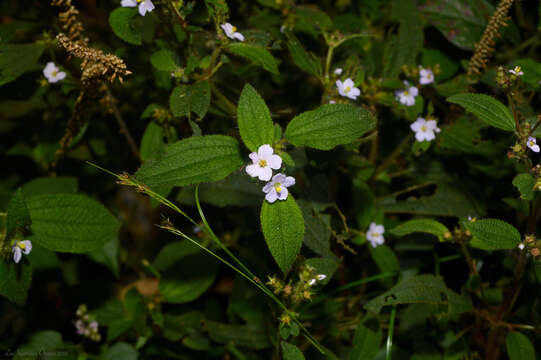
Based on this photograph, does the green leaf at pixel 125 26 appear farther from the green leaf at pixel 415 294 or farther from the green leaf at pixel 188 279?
the green leaf at pixel 415 294

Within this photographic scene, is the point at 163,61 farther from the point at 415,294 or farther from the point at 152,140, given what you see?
the point at 415,294

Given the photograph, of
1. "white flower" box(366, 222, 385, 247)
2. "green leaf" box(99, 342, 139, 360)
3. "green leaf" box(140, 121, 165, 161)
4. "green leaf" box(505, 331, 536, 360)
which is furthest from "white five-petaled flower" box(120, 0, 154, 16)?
"green leaf" box(505, 331, 536, 360)

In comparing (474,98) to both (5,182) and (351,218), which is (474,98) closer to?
(351,218)

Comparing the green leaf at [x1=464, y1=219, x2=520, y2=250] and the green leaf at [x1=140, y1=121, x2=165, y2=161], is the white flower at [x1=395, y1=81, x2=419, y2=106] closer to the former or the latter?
the green leaf at [x1=464, y1=219, x2=520, y2=250]

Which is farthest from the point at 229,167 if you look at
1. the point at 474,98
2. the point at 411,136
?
the point at 411,136

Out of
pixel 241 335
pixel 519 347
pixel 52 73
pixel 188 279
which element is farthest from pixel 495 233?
pixel 52 73

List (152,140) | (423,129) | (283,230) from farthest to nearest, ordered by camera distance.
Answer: (423,129), (152,140), (283,230)
